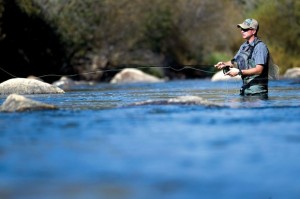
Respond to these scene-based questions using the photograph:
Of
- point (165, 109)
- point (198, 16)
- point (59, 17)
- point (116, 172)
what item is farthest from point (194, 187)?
point (198, 16)

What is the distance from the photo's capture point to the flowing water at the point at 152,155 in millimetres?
4969

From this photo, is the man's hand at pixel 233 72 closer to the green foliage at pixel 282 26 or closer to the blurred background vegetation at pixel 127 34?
the blurred background vegetation at pixel 127 34

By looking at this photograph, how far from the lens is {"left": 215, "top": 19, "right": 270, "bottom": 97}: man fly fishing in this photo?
36.8 feet

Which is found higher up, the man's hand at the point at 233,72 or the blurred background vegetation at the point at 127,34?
the blurred background vegetation at the point at 127,34

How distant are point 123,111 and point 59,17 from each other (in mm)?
23579

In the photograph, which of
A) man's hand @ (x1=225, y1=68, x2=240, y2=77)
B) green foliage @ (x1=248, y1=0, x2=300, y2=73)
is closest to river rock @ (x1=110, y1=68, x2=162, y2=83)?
green foliage @ (x1=248, y1=0, x2=300, y2=73)

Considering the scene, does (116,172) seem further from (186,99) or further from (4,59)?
(4,59)

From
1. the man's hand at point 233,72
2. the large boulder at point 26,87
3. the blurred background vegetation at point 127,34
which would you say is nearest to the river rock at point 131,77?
the blurred background vegetation at point 127,34

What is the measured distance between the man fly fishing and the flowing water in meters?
1.72

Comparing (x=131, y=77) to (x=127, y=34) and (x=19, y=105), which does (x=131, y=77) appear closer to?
(x=127, y=34)

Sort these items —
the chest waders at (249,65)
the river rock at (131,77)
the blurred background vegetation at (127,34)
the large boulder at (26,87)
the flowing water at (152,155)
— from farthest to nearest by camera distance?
the river rock at (131,77) → the blurred background vegetation at (127,34) → the large boulder at (26,87) → the chest waders at (249,65) → the flowing water at (152,155)

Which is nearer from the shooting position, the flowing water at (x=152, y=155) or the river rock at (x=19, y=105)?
the flowing water at (x=152, y=155)

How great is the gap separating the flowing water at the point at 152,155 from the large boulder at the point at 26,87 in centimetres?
721

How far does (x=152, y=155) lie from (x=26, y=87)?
36.7ft
